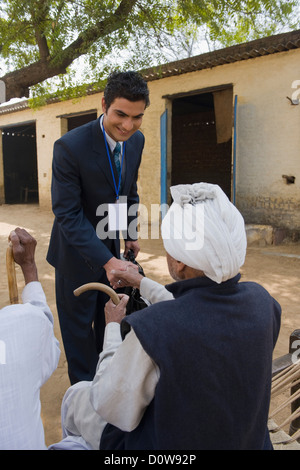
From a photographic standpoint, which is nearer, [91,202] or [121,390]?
[121,390]

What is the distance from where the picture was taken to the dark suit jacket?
78.6 inches

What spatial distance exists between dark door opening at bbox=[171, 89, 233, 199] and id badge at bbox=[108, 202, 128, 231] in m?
9.65

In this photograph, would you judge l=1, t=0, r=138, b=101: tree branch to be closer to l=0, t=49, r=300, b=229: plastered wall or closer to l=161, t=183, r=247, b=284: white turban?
l=0, t=49, r=300, b=229: plastered wall

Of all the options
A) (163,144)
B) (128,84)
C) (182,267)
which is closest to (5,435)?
(182,267)

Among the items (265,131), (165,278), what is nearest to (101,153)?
(165,278)

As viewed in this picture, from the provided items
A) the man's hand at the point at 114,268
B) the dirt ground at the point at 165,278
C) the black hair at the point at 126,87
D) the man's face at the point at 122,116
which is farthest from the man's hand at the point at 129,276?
the dirt ground at the point at 165,278

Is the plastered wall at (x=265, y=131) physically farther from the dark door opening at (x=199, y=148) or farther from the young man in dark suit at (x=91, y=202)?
the young man in dark suit at (x=91, y=202)

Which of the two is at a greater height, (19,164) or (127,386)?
(19,164)

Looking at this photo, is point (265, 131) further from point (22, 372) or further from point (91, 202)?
point (22, 372)

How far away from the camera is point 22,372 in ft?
3.32

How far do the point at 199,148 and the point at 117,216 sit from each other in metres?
10.9

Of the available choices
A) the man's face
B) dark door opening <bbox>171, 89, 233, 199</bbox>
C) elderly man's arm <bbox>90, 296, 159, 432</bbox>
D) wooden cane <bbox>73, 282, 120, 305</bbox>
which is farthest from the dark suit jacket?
dark door opening <bbox>171, 89, 233, 199</bbox>

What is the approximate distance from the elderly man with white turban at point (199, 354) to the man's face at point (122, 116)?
97 cm

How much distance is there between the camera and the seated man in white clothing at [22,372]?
976mm
